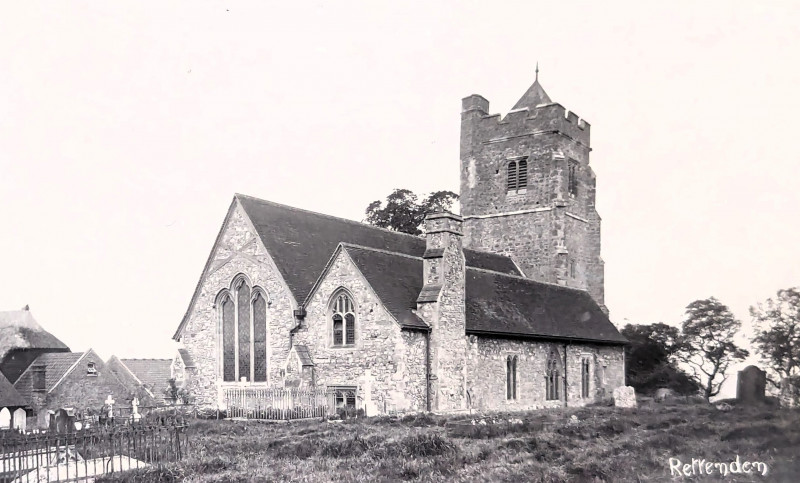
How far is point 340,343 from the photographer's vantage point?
80.1ft

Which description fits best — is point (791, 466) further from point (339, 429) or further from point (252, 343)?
point (252, 343)

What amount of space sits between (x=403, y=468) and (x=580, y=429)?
269 inches

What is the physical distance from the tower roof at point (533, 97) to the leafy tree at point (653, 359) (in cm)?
1445

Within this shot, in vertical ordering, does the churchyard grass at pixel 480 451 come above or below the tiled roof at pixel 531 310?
below

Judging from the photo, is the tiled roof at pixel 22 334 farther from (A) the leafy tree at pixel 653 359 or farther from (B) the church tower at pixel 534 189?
(A) the leafy tree at pixel 653 359

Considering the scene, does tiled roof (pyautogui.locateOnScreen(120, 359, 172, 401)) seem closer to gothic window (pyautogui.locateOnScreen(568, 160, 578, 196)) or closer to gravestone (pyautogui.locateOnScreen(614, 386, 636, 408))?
gothic window (pyautogui.locateOnScreen(568, 160, 578, 196))

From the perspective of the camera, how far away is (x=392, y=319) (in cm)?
2303

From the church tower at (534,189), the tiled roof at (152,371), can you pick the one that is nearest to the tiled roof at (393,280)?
the church tower at (534,189)

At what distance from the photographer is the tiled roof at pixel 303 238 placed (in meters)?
26.7

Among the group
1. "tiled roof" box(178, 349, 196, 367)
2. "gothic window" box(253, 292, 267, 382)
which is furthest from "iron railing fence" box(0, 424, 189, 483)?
"tiled roof" box(178, 349, 196, 367)

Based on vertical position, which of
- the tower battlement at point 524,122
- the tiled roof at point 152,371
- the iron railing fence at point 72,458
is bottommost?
the tiled roof at point 152,371

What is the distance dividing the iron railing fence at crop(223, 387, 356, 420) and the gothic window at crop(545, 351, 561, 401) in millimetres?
9912

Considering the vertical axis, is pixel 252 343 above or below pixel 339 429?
above

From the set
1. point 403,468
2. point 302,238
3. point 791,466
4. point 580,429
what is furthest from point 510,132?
point 791,466
